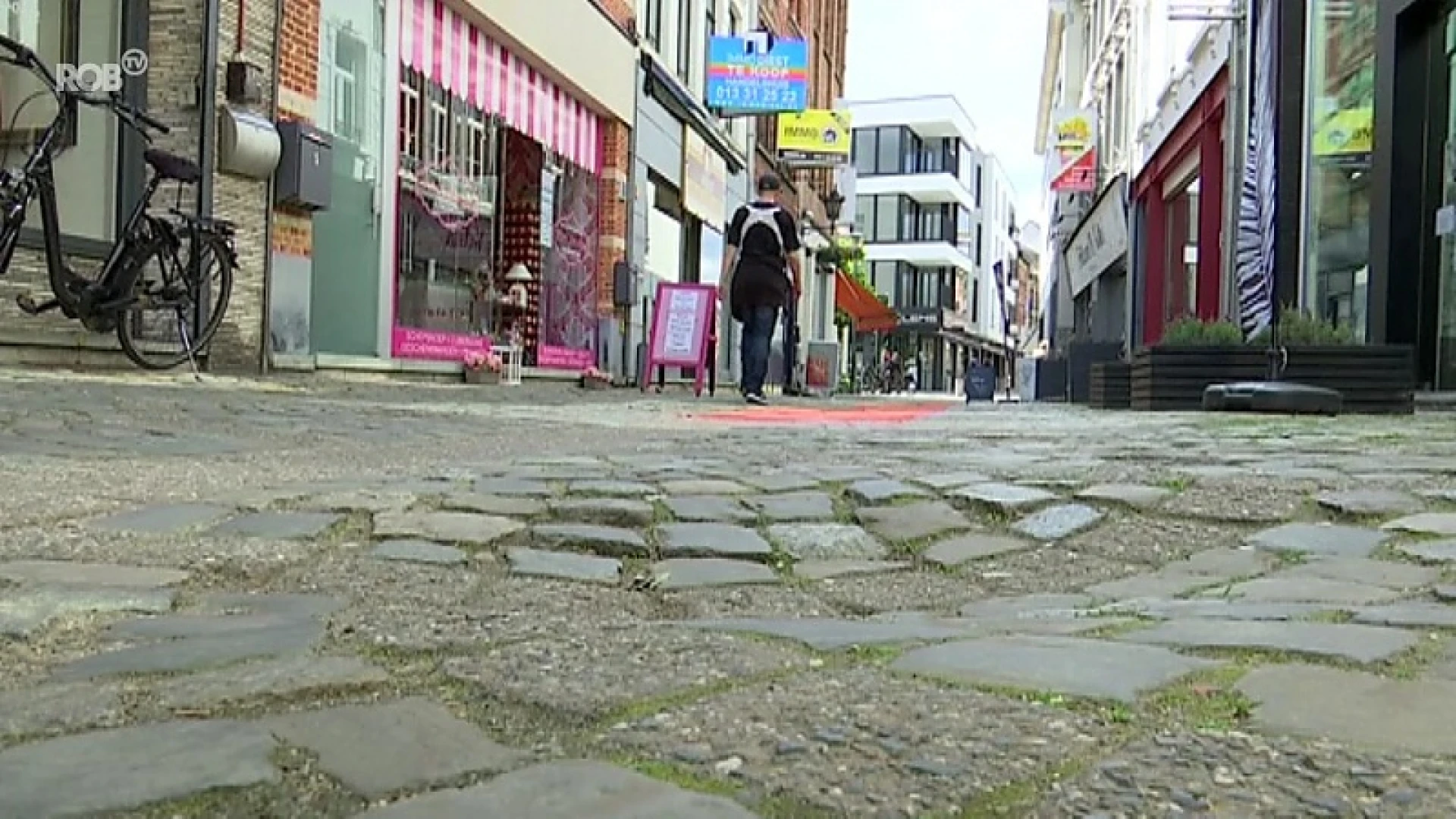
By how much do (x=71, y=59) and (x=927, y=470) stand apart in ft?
21.2

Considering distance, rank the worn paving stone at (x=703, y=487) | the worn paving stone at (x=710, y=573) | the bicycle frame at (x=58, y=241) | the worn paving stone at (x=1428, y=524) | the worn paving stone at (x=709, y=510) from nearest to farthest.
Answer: the worn paving stone at (x=710, y=573), the worn paving stone at (x=1428, y=524), the worn paving stone at (x=709, y=510), the worn paving stone at (x=703, y=487), the bicycle frame at (x=58, y=241)

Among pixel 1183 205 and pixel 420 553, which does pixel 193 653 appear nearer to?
pixel 420 553

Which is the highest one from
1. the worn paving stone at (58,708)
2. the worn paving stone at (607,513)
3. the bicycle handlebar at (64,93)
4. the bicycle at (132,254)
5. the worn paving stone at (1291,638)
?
the bicycle handlebar at (64,93)

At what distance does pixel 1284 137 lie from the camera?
1223 centimetres

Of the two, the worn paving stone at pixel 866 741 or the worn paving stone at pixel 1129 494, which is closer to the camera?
the worn paving stone at pixel 866 741

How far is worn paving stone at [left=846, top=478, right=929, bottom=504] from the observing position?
3.82 meters

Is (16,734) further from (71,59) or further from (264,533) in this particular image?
(71,59)

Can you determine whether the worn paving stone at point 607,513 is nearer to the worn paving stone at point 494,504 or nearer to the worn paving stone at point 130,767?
the worn paving stone at point 494,504

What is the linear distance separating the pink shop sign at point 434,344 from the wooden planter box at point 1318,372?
6.22 m

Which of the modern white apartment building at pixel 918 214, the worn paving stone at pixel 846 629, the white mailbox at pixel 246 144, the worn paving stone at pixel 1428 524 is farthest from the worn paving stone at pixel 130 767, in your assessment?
the modern white apartment building at pixel 918 214

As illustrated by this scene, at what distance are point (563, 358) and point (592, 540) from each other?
38.9 ft

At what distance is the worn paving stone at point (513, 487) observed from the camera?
148 inches

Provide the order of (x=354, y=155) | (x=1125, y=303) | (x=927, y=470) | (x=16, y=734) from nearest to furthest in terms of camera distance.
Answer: (x=16, y=734)
(x=927, y=470)
(x=354, y=155)
(x=1125, y=303)

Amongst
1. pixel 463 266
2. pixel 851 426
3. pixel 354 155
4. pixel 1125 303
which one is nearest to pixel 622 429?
pixel 851 426
